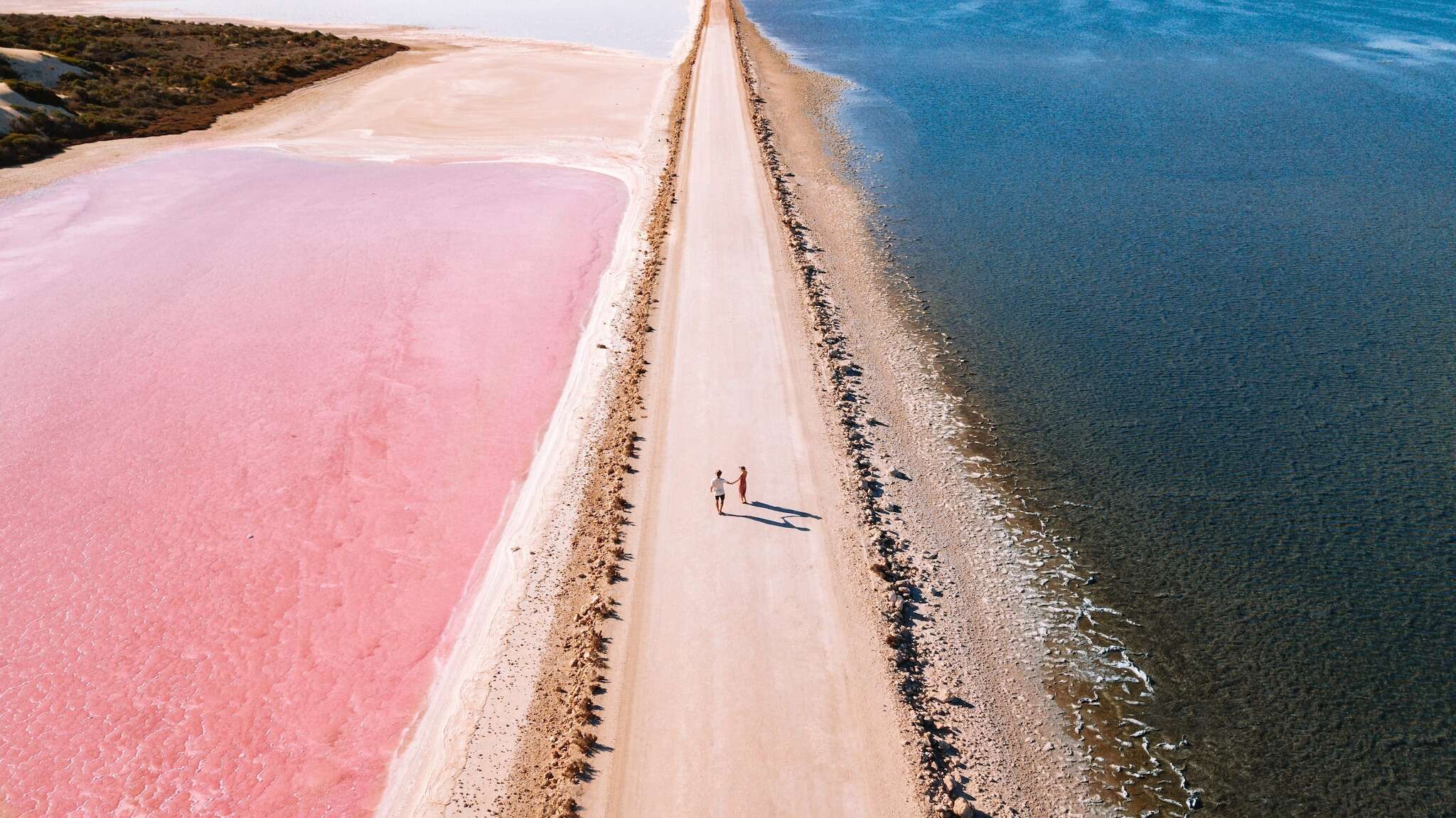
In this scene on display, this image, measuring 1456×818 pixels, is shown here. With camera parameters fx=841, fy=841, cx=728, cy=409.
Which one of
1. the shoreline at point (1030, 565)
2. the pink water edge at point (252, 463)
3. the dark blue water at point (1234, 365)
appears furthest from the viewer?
the dark blue water at point (1234, 365)

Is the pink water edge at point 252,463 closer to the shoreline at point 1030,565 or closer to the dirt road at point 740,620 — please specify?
the dirt road at point 740,620

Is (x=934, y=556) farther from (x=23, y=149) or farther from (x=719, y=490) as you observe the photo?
(x=23, y=149)

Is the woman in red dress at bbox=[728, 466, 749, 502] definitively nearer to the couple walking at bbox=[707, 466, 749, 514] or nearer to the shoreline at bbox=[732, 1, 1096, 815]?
the couple walking at bbox=[707, 466, 749, 514]

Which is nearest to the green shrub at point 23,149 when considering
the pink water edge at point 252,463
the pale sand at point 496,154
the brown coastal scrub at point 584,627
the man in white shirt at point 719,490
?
the pale sand at point 496,154

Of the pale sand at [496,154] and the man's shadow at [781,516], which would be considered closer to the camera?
the pale sand at [496,154]

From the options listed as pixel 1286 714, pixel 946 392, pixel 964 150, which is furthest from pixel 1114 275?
pixel 1286 714

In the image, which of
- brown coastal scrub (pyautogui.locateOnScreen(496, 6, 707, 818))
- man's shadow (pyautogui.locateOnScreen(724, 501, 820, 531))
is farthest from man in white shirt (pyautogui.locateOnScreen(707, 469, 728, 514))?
brown coastal scrub (pyautogui.locateOnScreen(496, 6, 707, 818))

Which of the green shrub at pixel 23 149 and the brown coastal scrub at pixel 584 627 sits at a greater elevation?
the green shrub at pixel 23 149
